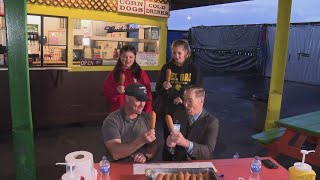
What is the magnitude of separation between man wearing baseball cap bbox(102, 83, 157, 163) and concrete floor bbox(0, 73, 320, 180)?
86.8 inches

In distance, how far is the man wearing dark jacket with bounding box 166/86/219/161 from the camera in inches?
105

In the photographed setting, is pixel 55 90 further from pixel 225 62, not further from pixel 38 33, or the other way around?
pixel 225 62

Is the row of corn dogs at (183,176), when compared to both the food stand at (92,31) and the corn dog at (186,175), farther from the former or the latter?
the food stand at (92,31)

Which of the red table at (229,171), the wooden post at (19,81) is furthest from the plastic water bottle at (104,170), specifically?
the wooden post at (19,81)

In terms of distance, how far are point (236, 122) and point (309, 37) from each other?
971 cm

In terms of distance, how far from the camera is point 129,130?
9.14 feet

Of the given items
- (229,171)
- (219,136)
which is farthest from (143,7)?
(229,171)

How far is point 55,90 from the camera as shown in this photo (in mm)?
6691

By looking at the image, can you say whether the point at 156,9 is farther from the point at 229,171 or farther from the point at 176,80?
the point at 229,171

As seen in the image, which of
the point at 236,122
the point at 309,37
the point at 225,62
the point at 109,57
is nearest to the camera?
the point at 109,57

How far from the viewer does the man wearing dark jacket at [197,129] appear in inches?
105

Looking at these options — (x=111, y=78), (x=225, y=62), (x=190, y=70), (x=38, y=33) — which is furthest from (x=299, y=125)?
(x=225, y=62)

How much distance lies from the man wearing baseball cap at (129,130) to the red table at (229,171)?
0.13 metres

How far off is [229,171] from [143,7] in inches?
222
